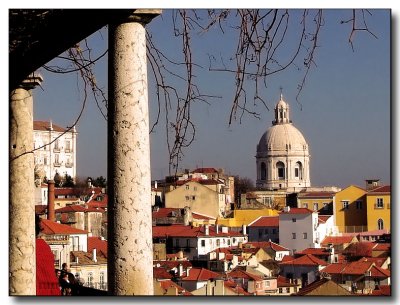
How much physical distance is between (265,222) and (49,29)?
12763 millimetres

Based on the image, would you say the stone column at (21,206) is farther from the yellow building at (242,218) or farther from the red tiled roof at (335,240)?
the yellow building at (242,218)

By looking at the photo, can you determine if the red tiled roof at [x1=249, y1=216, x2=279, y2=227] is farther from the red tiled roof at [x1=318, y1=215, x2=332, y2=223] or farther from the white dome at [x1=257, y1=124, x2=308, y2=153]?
the white dome at [x1=257, y1=124, x2=308, y2=153]

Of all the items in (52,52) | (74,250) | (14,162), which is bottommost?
(74,250)

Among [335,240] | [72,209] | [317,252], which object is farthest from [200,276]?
[72,209]

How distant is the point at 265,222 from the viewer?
14.3 m

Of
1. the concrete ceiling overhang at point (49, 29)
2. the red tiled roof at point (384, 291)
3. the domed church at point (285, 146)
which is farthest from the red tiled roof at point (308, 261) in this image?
the concrete ceiling overhang at point (49, 29)

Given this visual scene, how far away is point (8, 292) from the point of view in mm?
2084

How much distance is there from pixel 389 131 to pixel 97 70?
695 millimetres

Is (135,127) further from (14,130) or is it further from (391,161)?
(391,161)

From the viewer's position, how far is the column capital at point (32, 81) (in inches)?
82.0

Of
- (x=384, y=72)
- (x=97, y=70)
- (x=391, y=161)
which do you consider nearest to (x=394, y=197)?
(x=391, y=161)

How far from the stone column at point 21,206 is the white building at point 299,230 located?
8.20m

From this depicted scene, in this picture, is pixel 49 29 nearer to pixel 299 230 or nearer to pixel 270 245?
pixel 270 245

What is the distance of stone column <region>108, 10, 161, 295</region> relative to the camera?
5.24 ft
